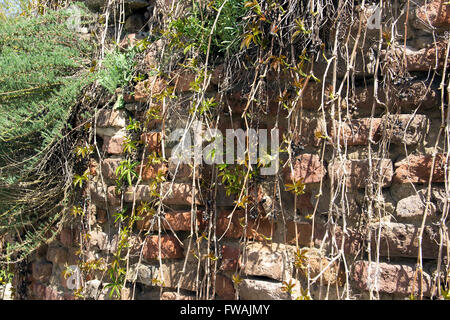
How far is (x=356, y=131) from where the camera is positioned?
5.37ft

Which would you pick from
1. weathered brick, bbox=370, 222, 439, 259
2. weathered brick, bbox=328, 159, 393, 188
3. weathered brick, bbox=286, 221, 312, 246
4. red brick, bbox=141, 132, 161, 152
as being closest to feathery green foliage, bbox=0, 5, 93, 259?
red brick, bbox=141, 132, 161, 152

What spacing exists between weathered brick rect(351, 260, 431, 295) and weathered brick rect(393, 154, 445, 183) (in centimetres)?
29

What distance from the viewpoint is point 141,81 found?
2146 mm

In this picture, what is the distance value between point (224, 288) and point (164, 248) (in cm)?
31

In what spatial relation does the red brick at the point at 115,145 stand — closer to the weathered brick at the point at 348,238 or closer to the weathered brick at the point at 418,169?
the weathered brick at the point at 348,238

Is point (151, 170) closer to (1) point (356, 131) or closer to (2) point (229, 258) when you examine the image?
(2) point (229, 258)

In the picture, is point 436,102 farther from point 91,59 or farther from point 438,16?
point 91,59

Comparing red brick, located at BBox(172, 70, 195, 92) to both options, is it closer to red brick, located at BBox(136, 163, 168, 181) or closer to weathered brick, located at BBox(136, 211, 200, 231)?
red brick, located at BBox(136, 163, 168, 181)

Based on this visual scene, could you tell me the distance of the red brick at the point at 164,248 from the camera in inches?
75.5

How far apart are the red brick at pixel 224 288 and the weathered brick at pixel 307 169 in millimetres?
473

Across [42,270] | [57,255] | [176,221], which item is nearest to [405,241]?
[176,221]

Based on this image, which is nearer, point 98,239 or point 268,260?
point 268,260
